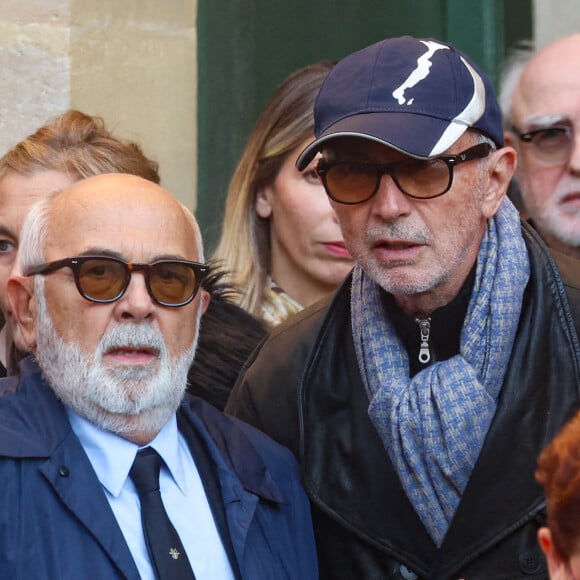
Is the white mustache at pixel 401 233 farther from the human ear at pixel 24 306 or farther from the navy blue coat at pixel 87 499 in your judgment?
the human ear at pixel 24 306

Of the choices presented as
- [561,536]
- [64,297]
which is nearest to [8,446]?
[64,297]

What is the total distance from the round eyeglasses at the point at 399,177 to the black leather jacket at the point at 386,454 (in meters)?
0.33

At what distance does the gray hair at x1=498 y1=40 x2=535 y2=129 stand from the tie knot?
2.19m

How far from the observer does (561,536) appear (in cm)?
268

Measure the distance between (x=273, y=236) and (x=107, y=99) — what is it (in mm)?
1082

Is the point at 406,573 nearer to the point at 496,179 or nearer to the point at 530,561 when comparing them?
the point at 530,561

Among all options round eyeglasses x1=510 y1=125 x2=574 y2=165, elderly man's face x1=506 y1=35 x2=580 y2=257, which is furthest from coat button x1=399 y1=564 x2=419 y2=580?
round eyeglasses x1=510 y1=125 x2=574 y2=165

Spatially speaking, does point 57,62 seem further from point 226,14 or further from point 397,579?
point 397,579

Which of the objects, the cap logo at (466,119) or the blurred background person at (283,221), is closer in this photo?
the cap logo at (466,119)

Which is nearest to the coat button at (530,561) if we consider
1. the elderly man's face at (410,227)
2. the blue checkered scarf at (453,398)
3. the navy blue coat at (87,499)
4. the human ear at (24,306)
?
the blue checkered scarf at (453,398)

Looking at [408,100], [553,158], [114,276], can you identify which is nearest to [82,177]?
[114,276]

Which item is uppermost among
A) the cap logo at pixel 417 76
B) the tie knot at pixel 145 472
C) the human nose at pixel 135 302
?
the cap logo at pixel 417 76

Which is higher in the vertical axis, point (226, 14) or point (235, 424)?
point (226, 14)

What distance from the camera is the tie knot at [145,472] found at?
11.4ft
